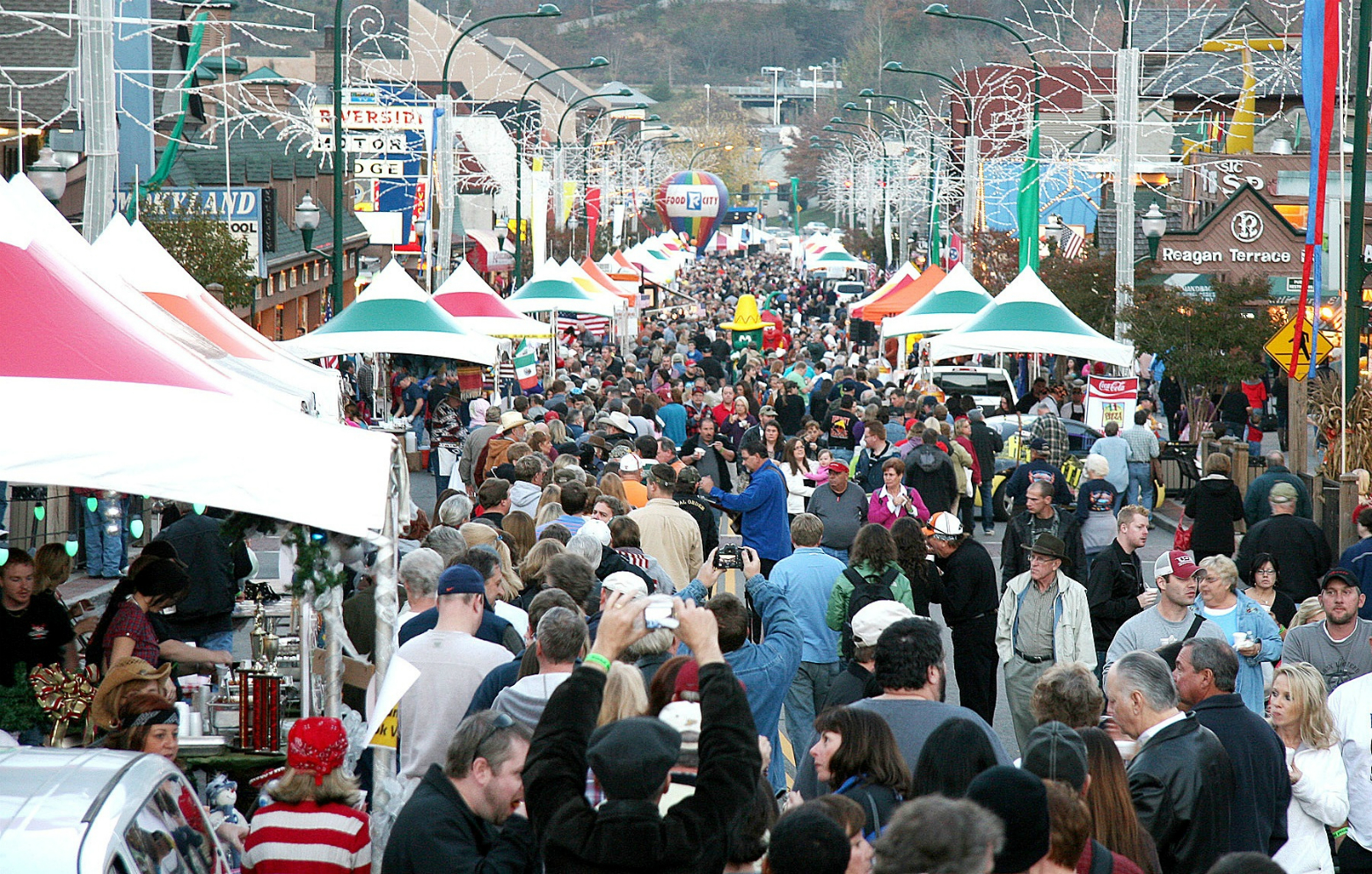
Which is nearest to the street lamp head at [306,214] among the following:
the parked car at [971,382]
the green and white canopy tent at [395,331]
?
the green and white canopy tent at [395,331]

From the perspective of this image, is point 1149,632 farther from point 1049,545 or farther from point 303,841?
point 303,841

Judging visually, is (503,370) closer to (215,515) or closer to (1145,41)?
(215,515)

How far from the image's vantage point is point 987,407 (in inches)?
1008

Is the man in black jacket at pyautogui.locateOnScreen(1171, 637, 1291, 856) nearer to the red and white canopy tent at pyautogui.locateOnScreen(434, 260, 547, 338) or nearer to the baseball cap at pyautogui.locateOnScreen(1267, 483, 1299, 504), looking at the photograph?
the baseball cap at pyautogui.locateOnScreen(1267, 483, 1299, 504)

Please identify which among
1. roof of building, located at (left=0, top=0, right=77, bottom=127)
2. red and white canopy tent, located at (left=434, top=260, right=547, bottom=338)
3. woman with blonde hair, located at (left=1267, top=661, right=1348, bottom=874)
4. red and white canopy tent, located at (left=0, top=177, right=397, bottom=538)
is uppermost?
roof of building, located at (left=0, top=0, right=77, bottom=127)

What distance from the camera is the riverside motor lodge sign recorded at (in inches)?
888

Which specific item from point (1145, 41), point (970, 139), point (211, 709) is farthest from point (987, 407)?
point (1145, 41)

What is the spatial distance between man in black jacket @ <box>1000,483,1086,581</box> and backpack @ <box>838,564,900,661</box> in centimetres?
181

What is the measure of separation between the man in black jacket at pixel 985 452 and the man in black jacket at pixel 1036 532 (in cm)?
746

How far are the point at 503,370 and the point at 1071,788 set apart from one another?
68.7 feet

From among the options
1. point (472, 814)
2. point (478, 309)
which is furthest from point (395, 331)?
point (472, 814)

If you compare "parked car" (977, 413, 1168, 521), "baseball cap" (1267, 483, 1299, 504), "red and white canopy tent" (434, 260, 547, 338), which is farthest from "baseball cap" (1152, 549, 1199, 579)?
"red and white canopy tent" (434, 260, 547, 338)

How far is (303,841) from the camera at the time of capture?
17.5ft

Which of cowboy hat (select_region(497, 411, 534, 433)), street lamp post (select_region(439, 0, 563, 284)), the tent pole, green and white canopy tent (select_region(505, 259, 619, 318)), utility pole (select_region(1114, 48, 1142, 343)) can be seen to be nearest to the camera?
the tent pole
